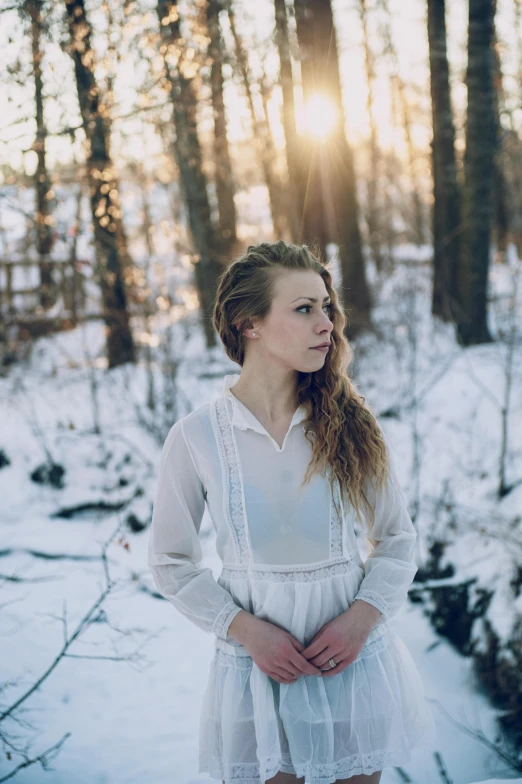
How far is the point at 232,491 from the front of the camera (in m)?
1.75

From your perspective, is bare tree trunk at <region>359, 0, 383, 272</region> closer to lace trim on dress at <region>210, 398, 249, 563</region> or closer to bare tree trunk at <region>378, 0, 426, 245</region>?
bare tree trunk at <region>378, 0, 426, 245</region>

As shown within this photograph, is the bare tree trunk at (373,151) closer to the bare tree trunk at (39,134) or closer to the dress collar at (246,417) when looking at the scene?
the bare tree trunk at (39,134)

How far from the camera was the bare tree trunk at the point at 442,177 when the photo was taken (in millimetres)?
8805

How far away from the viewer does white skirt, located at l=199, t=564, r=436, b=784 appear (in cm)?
166

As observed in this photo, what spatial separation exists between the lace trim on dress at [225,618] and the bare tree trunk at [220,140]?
593cm

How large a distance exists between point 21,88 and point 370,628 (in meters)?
4.37

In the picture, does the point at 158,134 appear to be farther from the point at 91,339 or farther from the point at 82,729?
the point at 82,729

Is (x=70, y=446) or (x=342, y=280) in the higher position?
(x=342, y=280)

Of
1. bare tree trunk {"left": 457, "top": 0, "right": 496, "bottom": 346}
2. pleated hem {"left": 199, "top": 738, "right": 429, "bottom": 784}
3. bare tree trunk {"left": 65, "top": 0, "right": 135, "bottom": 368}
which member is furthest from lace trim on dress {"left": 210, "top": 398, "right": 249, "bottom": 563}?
bare tree trunk {"left": 457, "top": 0, "right": 496, "bottom": 346}

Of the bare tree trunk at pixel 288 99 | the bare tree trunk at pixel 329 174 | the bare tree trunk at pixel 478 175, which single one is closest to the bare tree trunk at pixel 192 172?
the bare tree trunk at pixel 288 99

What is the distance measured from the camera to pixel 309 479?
175 cm

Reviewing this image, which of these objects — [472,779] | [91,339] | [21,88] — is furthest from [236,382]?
[91,339]

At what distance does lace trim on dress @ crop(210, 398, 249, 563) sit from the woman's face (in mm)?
255

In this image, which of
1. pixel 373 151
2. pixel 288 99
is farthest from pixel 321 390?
pixel 373 151
